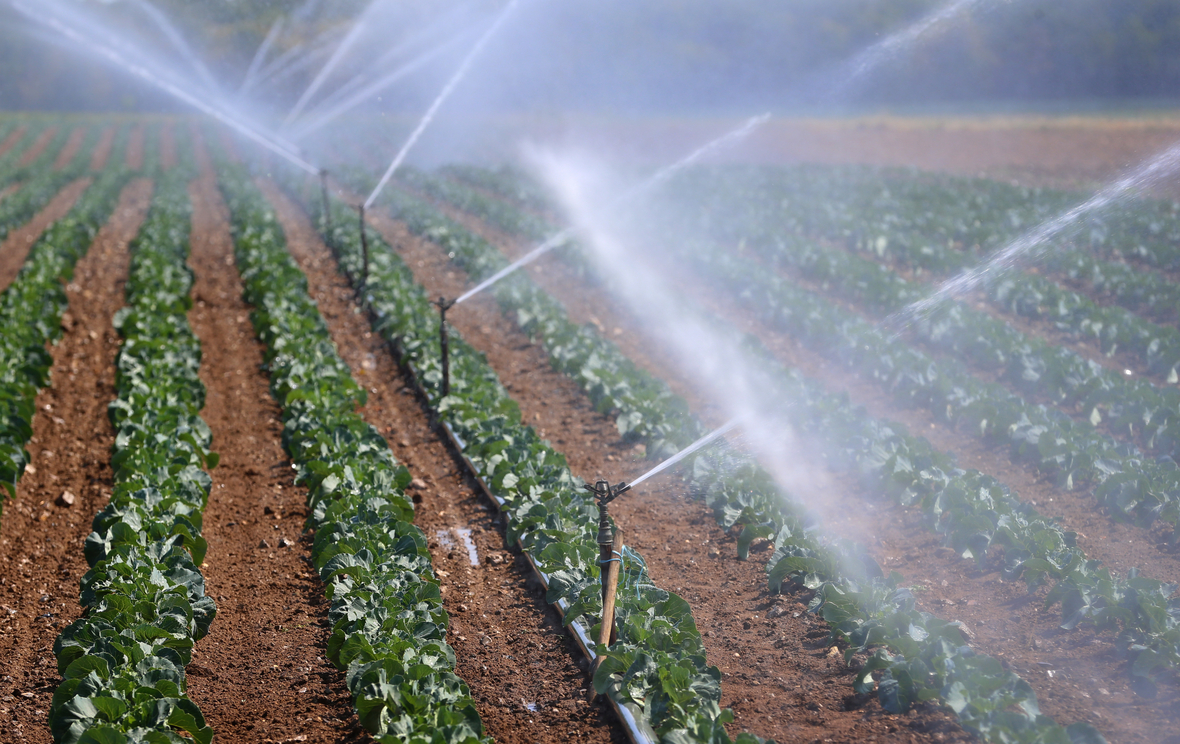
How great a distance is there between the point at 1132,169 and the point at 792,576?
33.6m

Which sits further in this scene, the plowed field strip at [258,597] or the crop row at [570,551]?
the plowed field strip at [258,597]

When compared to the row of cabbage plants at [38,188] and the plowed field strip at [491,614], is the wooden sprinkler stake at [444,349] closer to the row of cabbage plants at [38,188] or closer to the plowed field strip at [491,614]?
the plowed field strip at [491,614]

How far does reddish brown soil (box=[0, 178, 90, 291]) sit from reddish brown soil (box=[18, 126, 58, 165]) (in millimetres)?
12660

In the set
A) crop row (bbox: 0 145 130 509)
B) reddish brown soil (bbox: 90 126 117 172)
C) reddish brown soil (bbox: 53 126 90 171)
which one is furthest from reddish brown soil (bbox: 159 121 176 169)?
crop row (bbox: 0 145 130 509)

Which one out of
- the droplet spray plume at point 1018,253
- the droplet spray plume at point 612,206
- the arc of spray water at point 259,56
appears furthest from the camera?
the arc of spray water at point 259,56

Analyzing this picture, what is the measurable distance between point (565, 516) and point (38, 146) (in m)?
50.2

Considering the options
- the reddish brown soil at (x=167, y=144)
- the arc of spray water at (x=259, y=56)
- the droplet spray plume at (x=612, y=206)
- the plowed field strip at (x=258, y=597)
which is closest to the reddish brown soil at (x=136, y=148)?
the reddish brown soil at (x=167, y=144)

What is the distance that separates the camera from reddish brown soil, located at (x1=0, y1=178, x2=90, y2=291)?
17.7m

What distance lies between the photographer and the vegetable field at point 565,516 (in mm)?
5195

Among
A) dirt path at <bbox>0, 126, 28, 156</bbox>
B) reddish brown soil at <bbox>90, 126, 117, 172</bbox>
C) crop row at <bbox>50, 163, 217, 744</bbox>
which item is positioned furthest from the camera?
dirt path at <bbox>0, 126, 28, 156</bbox>

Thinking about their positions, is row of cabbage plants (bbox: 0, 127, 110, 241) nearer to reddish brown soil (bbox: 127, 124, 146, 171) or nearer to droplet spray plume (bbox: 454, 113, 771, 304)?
reddish brown soil (bbox: 127, 124, 146, 171)

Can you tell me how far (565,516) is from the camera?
22.4 feet

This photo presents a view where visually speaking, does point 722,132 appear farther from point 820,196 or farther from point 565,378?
point 565,378

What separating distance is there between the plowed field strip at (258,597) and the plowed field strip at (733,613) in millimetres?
2414
